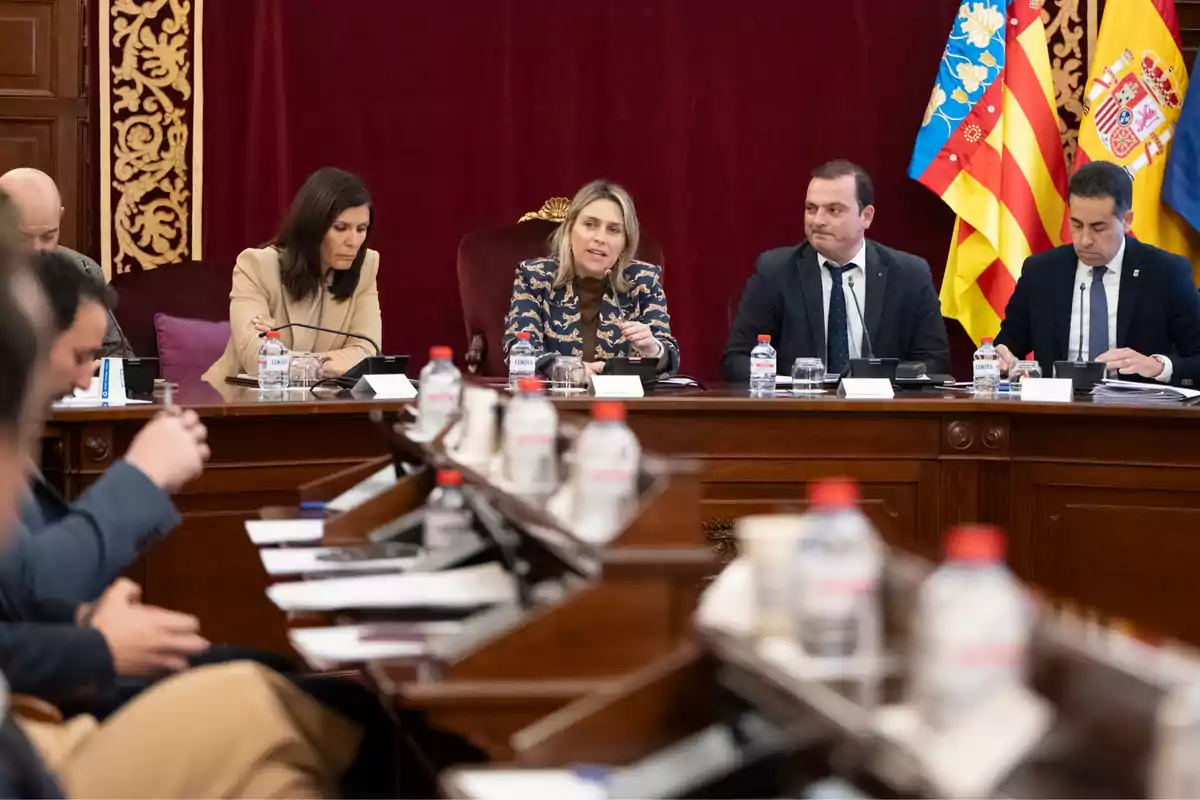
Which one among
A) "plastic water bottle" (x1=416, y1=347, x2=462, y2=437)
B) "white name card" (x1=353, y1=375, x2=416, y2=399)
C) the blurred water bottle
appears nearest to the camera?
the blurred water bottle

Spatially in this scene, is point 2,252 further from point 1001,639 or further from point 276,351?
point 276,351

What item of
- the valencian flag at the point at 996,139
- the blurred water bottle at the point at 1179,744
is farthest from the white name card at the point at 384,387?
the blurred water bottle at the point at 1179,744

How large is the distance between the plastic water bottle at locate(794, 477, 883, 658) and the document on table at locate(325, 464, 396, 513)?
56.1 inches

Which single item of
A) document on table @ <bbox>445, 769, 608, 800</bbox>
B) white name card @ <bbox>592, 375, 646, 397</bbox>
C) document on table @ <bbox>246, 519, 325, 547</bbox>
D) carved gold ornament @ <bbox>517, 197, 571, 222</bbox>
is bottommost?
document on table @ <bbox>445, 769, 608, 800</bbox>

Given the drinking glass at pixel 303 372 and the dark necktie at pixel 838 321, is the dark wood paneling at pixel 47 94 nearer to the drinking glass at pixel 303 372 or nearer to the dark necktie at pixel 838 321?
the drinking glass at pixel 303 372

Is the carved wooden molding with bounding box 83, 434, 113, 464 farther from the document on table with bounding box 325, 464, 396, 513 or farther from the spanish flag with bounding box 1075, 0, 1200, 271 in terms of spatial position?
the spanish flag with bounding box 1075, 0, 1200, 271

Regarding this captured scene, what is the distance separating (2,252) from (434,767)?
4.04ft

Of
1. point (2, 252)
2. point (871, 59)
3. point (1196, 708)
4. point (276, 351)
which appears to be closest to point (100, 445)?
point (276, 351)

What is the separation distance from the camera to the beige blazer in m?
4.29

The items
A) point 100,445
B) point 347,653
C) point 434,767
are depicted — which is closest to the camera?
point 347,653

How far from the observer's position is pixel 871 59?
18.5 ft

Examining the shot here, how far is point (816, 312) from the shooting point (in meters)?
4.41

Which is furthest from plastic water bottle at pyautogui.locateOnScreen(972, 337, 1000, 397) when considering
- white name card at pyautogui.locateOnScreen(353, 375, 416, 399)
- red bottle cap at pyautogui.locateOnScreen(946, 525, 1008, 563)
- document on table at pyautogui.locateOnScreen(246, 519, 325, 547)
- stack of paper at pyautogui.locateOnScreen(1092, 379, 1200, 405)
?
red bottle cap at pyautogui.locateOnScreen(946, 525, 1008, 563)

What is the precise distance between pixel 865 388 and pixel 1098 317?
0.91 meters
